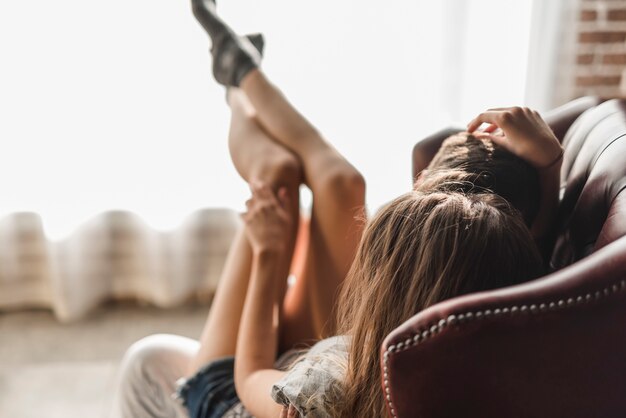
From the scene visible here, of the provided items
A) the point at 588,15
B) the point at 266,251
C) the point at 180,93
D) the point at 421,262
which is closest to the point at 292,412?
the point at 421,262

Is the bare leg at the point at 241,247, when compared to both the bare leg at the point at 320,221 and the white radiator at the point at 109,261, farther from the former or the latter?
the white radiator at the point at 109,261

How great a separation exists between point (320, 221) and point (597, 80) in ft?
3.57

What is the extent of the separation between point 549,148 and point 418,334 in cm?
→ 44

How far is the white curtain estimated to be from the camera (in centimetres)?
171

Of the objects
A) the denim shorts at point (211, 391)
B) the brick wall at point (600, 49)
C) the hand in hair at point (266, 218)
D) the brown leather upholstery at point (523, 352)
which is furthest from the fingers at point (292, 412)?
the brick wall at point (600, 49)

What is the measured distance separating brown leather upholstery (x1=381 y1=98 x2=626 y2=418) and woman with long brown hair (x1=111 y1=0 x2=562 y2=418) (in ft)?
0.29

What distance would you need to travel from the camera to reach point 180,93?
177cm

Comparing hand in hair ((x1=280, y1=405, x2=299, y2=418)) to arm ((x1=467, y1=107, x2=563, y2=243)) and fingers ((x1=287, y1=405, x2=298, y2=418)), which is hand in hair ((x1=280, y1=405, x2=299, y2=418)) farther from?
arm ((x1=467, y1=107, x2=563, y2=243))

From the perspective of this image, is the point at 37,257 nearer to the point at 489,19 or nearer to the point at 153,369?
the point at 153,369

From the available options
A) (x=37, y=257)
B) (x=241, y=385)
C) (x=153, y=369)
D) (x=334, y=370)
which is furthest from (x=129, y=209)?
(x=334, y=370)

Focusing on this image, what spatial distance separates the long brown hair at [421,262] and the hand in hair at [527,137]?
188mm

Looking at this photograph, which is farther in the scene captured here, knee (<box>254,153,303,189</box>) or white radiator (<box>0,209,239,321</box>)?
white radiator (<box>0,209,239,321</box>)

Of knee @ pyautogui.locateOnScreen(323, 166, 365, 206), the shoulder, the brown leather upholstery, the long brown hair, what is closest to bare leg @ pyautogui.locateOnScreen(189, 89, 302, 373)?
knee @ pyautogui.locateOnScreen(323, 166, 365, 206)

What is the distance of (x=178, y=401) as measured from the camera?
1156 mm
